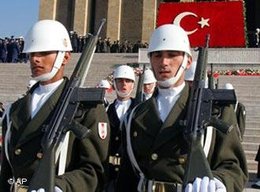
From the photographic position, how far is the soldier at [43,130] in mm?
2742

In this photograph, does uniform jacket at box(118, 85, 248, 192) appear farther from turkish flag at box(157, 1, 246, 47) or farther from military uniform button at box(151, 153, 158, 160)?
turkish flag at box(157, 1, 246, 47)

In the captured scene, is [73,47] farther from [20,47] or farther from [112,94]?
[112,94]

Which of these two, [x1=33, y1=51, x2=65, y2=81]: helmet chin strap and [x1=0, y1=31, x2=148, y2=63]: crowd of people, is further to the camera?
[x1=0, y1=31, x2=148, y2=63]: crowd of people

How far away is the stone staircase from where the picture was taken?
10.9 metres

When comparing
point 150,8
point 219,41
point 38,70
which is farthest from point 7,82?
point 38,70

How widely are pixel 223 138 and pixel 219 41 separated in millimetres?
19450

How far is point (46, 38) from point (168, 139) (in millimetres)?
1010

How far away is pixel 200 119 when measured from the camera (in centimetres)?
256

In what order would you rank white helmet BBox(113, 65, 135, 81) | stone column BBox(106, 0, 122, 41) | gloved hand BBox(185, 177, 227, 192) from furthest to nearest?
stone column BBox(106, 0, 122, 41), white helmet BBox(113, 65, 135, 81), gloved hand BBox(185, 177, 227, 192)

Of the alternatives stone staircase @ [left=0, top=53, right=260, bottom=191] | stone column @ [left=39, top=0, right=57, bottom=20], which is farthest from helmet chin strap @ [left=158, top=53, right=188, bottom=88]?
stone column @ [left=39, top=0, right=57, bottom=20]

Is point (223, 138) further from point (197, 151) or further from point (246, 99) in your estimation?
point (246, 99)

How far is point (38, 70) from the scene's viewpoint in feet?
9.66

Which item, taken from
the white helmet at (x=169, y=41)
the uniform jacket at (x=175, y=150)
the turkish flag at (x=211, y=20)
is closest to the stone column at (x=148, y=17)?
the turkish flag at (x=211, y=20)

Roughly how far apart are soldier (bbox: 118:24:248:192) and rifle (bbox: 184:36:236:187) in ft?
0.41
